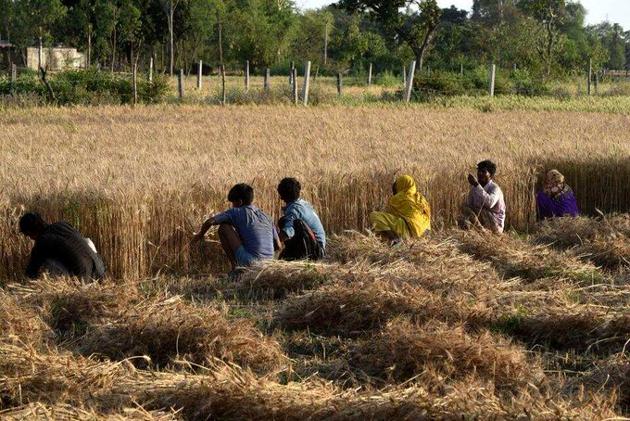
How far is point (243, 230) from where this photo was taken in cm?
838

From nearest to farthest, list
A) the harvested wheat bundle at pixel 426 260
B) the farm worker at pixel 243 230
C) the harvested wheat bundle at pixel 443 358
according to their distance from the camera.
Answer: the harvested wheat bundle at pixel 443 358 < the harvested wheat bundle at pixel 426 260 < the farm worker at pixel 243 230

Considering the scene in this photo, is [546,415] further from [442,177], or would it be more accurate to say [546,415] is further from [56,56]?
[56,56]

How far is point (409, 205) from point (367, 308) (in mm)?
2944

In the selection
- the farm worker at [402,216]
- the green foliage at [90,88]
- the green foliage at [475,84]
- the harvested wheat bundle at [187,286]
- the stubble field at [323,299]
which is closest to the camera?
the stubble field at [323,299]

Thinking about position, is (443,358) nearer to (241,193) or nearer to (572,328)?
(572,328)

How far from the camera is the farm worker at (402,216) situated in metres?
9.42

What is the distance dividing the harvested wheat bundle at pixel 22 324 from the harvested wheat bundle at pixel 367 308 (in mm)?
1575

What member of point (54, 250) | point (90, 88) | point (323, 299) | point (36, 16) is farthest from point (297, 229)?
point (36, 16)

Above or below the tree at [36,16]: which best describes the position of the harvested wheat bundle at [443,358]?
below

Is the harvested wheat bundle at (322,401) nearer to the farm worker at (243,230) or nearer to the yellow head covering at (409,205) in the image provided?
the farm worker at (243,230)

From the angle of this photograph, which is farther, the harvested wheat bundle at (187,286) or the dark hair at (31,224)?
the harvested wheat bundle at (187,286)

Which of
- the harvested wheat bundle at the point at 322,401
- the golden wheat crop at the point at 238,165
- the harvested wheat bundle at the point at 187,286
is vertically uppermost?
the golden wheat crop at the point at 238,165

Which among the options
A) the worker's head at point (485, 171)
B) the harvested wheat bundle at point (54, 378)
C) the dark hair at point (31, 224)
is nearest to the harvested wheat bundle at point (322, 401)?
the harvested wheat bundle at point (54, 378)

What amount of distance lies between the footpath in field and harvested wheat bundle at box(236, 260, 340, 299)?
1 cm
